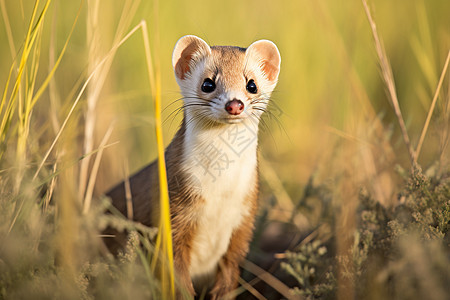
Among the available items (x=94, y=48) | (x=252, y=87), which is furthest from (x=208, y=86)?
(x=94, y=48)

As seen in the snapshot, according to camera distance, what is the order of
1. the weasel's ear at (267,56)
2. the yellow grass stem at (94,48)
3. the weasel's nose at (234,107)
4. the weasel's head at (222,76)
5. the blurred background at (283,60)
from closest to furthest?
1. the weasel's nose at (234,107)
2. the weasel's head at (222,76)
3. the weasel's ear at (267,56)
4. the yellow grass stem at (94,48)
5. the blurred background at (283,60)

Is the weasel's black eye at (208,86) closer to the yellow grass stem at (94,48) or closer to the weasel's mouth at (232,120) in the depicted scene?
the weasel's mouth at (232,120)

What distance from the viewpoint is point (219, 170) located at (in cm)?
233

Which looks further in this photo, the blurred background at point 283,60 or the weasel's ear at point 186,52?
the blurred background at point 283,60

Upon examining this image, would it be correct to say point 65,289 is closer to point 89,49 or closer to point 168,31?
point 89,49

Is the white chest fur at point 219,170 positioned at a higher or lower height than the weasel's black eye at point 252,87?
lower

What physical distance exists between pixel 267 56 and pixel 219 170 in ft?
1.98

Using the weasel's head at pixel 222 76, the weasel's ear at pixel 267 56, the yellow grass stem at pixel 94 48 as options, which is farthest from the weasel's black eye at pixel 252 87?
the yellow grass stem at pixel 94 48

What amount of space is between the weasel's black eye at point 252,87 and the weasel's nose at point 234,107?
24cm

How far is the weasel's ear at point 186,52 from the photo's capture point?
7.42ft

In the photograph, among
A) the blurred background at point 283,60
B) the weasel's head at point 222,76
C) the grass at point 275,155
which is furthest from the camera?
the blurred background at point 283,60

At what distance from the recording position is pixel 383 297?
196 centimetres

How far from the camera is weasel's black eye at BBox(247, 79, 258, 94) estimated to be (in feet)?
7.57

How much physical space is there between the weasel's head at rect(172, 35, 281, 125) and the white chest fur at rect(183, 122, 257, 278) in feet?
0.27
